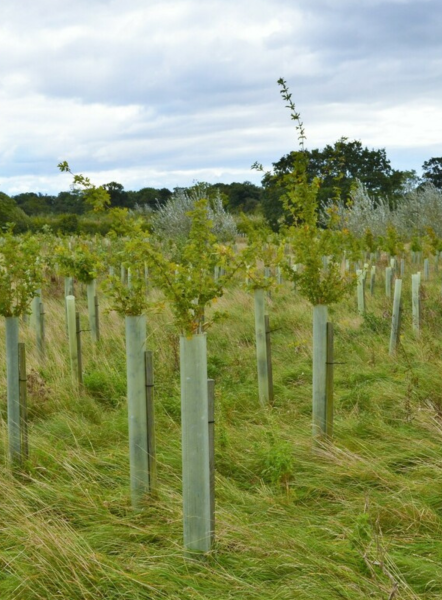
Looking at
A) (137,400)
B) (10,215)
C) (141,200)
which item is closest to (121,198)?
(141,200)

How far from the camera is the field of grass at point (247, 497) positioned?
12.5 feet

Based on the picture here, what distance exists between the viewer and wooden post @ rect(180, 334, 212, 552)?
161 inches

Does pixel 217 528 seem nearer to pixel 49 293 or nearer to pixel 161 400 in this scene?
pixel 161 400

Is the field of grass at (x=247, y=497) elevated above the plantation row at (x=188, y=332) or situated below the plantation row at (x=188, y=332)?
below

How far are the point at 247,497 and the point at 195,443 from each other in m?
1.07

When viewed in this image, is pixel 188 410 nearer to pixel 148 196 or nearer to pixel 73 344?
pixel 73 344

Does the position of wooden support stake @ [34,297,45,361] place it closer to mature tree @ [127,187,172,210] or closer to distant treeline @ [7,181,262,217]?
distant treeline @ [7,181,262,217]

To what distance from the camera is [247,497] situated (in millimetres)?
4957

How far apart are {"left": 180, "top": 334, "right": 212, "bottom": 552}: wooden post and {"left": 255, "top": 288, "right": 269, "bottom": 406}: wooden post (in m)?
3.58

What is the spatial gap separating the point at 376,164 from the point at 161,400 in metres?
51.5

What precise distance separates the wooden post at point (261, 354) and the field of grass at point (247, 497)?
0.47ft

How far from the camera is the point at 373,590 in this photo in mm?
3535

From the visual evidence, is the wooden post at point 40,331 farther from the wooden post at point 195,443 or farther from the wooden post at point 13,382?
the wooden post at point 195,443

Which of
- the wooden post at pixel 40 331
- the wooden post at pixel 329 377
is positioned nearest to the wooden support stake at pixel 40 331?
the wooden post at pixel 40 331
